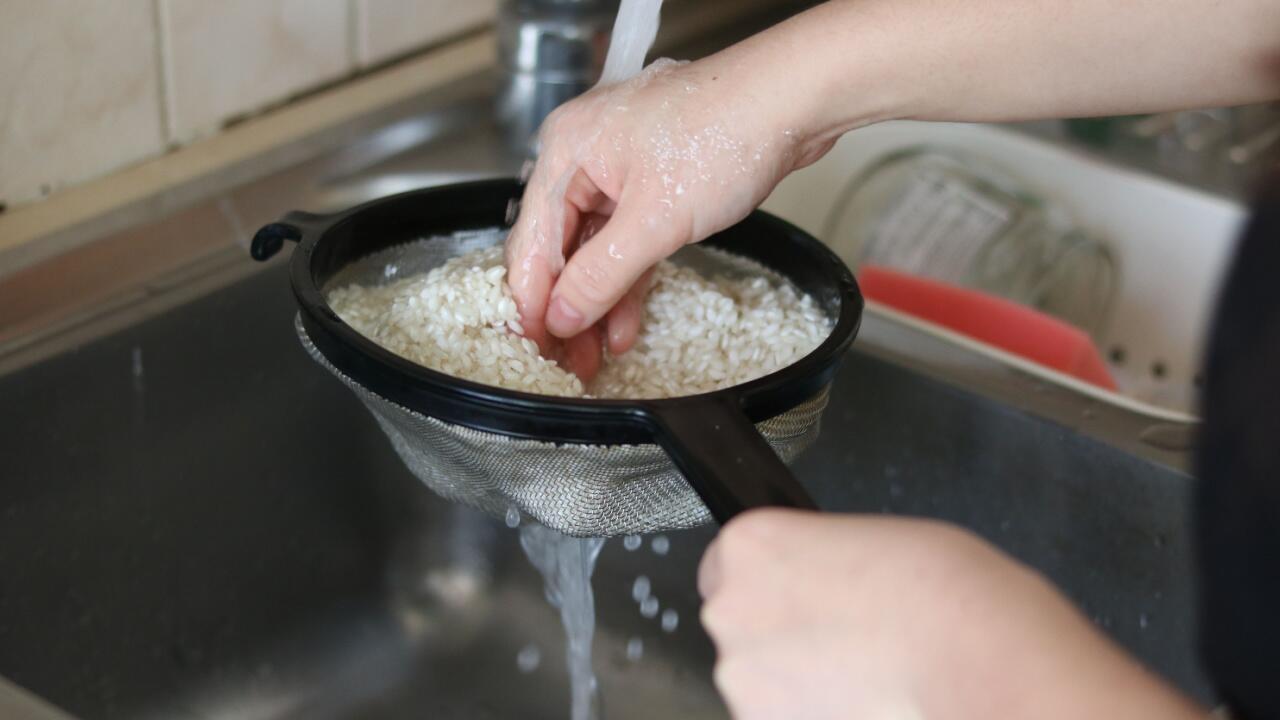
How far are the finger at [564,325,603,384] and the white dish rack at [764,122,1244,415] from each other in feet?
1.53

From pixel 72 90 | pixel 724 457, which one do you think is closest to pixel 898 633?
pixel 724 457

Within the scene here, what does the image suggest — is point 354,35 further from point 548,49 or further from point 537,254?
point 537,254

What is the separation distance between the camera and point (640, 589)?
2.96 ft

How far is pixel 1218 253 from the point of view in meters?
1.06

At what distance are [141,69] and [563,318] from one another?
38 centimetres

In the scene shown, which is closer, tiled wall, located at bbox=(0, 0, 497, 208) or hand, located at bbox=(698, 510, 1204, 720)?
hand, located at bbox=(698, 510, 1204, 720)

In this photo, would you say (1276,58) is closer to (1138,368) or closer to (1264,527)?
(1264,527)

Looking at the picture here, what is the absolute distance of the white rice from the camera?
603 mm

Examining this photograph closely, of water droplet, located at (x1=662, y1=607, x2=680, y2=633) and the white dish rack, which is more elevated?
the white dish rack

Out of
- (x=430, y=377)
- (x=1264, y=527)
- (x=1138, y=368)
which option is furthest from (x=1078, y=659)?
(x=1138, y=368)

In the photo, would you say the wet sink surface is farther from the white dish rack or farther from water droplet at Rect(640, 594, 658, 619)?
the white dish rack

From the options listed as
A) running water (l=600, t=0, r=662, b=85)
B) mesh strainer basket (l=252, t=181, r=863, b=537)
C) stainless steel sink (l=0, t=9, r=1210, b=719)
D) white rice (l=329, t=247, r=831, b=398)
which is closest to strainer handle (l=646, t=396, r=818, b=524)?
mesh strainer basket (l=252, t=181, r=863, b=537)

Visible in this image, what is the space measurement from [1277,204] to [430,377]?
1.02ft

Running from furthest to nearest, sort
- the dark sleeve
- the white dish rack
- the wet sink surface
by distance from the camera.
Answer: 1. the white dish rack
2. the wet sink surface
3. the dark sleeve
